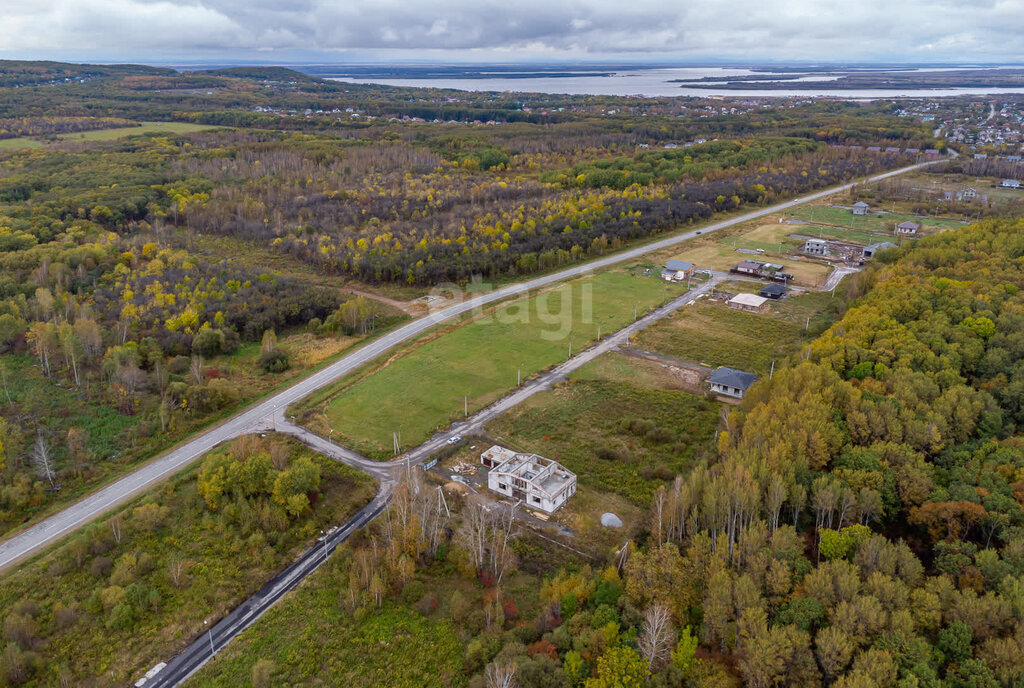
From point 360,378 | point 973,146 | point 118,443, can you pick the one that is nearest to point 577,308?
point 360,378

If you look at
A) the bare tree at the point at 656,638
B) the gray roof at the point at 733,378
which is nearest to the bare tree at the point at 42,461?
the bare tree at the point at 656,638

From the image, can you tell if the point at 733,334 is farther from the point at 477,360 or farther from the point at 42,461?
the point at 42,461

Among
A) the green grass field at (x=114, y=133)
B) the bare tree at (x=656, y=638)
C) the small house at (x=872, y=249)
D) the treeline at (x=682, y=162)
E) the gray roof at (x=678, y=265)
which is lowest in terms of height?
the bare tree at (x=656, y=638)

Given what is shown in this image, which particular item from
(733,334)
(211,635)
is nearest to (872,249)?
(733,334)

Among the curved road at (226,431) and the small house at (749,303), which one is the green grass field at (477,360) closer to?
the curved road at (226,431)

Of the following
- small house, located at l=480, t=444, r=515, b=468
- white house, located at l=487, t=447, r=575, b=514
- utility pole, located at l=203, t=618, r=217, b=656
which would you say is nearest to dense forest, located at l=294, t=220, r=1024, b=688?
utility pole, located at l=203, t=618, r=217, b=656

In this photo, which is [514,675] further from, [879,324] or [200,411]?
[879,324]
